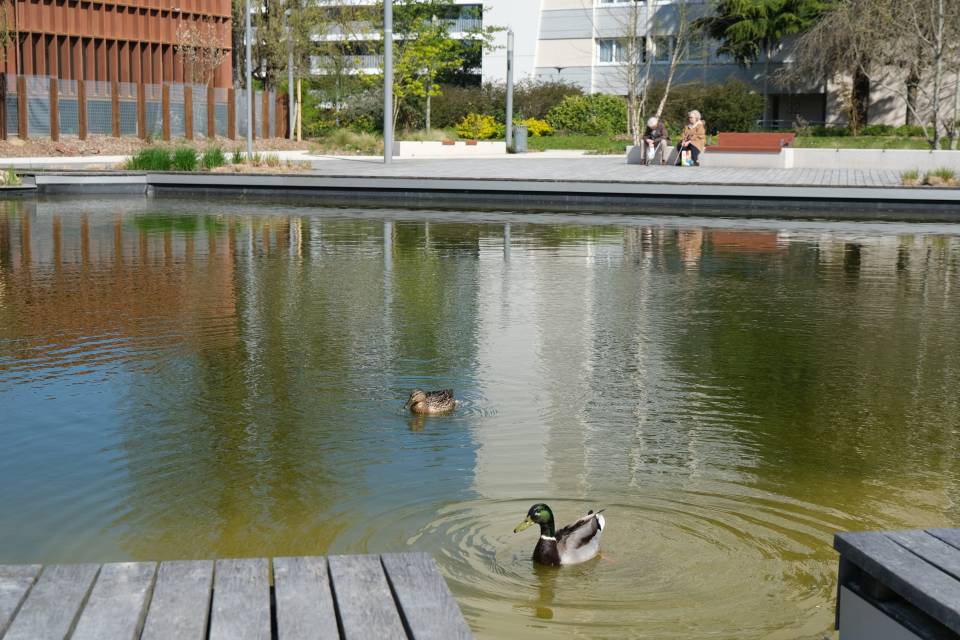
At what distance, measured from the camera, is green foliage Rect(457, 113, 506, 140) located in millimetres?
53750

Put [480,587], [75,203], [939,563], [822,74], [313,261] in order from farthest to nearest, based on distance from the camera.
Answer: [822,74]
[75,203]
[313,261]
[480,587]
[939,563]

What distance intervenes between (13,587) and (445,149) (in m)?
40.4

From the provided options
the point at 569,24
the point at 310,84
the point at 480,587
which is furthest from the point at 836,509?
the point at 569,24

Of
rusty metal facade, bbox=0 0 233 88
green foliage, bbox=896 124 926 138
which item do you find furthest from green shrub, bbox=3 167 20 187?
green foliage, bbox=896 124 926 138

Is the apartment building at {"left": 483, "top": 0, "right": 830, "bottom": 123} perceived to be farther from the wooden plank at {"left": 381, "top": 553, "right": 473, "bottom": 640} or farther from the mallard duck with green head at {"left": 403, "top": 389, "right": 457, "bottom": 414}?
the wooden plank at {"left": 381, "top": 553, "right": 473, "bottom": 640}

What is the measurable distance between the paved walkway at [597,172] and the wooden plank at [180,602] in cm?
2152

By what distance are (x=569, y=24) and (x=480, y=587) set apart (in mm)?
63230

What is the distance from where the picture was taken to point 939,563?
4250mm

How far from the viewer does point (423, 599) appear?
4.01m

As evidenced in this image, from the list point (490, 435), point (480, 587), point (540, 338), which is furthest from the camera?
point (540, 338)

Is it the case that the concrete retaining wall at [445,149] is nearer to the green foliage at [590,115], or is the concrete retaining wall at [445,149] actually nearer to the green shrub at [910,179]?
the green foliage at [590,115]

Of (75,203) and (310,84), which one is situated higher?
(310,84)

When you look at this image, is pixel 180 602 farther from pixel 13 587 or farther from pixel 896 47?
pixel 896 47

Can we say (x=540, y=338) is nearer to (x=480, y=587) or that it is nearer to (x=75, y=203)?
(x=480, y=587)
